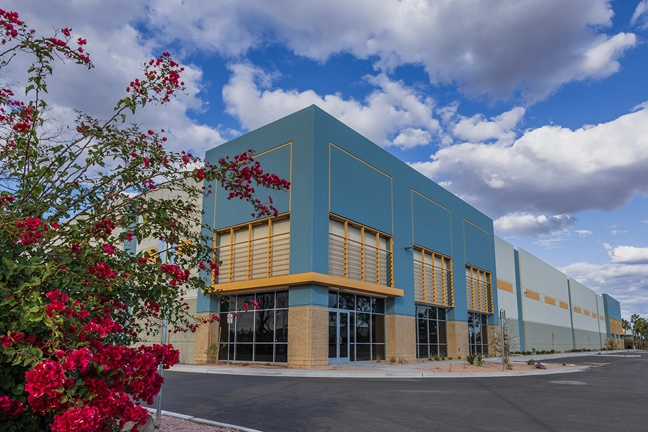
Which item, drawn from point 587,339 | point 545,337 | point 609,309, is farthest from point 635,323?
point 545,337

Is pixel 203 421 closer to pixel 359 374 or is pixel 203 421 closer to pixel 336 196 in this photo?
pixel 359 374

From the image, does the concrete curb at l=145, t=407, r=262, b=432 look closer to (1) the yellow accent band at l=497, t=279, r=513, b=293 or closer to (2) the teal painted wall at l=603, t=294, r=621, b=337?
(1) the yellow accent band at l=497, t=279, r=513, b=293

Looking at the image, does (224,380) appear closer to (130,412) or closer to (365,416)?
(365,416)

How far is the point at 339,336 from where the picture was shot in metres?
24.0

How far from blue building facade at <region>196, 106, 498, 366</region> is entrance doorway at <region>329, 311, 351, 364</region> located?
0.05 metres

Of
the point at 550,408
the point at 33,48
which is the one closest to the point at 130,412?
the point at 33,48

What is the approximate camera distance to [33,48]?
5262mm

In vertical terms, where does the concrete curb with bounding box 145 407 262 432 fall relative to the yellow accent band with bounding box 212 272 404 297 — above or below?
below

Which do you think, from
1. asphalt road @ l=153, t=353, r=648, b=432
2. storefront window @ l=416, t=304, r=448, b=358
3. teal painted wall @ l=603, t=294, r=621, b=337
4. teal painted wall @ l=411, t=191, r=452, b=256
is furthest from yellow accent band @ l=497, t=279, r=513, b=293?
teal painted wall @ l=603, t=294, r=621, b=337

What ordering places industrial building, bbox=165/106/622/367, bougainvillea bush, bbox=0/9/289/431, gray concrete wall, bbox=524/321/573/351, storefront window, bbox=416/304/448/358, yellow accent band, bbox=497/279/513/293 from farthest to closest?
1. gray concrete wall, bbox=524/321/573/351
2. yellow accent band, bbox=497/279/513/293
3. storefront window, bbox=416/304/448/358
4. industrial building, bbox=165/106/622/367
5. bougainvillea bush, bbox=0/9/289/431

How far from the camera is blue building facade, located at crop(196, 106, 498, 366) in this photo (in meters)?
22.6

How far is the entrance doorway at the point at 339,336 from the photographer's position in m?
23.4

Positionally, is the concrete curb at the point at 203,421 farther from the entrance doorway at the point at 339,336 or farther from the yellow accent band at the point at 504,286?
the yellow accent band at the point at 504,286

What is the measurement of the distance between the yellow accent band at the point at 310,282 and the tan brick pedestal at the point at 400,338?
1.71 meters
